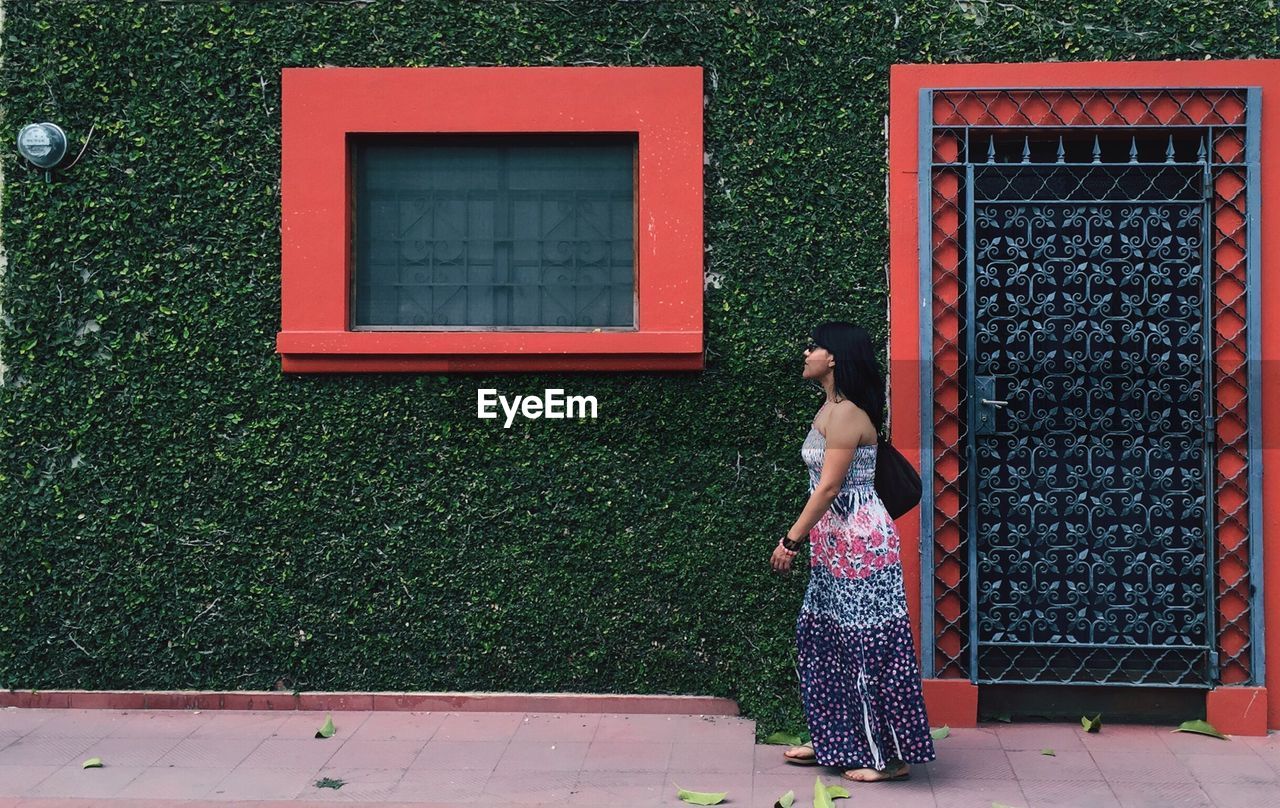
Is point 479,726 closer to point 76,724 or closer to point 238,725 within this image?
point 238,725

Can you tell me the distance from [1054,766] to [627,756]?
177cm

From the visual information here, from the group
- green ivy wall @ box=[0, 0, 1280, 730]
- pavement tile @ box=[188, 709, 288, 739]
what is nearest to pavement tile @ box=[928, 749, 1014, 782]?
green ivy wall @ box=[0, 0, 1280, 730]

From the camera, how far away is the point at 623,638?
6.14m

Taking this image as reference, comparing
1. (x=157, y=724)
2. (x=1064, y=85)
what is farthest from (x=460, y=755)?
(x=1064, y=85)

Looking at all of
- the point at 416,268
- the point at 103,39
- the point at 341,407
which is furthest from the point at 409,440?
the point at 103,39

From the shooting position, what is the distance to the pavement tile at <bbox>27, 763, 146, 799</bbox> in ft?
16.4

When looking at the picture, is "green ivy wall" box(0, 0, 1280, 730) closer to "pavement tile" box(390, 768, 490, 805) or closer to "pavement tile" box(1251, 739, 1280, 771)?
"pavement tile" box(390, 768, 490, 805)

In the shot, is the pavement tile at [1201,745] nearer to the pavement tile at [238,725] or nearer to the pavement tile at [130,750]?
the pavement tile at [238,725]

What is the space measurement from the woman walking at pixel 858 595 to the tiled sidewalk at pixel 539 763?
0.18m

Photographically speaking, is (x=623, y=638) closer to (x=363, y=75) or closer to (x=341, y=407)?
(x=341, y=407)

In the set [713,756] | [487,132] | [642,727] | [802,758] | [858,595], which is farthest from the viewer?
[487,132]

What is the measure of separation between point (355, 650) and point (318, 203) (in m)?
Result: 2.14

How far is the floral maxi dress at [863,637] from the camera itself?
5.01m

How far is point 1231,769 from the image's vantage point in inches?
209
